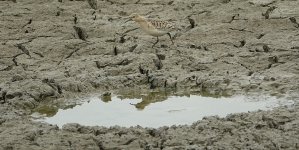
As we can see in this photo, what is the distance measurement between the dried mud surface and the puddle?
0.17 m

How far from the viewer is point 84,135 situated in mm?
4395

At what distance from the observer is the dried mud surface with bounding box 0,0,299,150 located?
14.2 ft

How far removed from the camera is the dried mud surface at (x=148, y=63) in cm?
434

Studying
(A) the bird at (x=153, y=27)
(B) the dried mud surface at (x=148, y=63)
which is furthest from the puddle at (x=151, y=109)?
(A) the bird at (x=153, y=27)

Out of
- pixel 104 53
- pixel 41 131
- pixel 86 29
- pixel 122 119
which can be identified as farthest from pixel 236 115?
pixel 86 29

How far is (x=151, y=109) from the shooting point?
205 inches

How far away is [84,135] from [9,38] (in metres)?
2.92

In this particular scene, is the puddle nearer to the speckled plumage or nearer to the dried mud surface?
the dried mud surface

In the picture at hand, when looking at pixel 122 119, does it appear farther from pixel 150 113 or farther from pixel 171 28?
pixel 171 28

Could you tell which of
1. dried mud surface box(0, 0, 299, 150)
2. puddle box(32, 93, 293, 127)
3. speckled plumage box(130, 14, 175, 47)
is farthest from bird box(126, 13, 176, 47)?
puddle box(32, 93, 293, 127)

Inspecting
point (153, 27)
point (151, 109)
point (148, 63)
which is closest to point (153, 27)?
point (153, 27)

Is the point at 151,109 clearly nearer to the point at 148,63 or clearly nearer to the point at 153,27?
the point at 148,63

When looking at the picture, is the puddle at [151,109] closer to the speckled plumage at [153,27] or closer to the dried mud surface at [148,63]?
the dried mud surface at [148,63]

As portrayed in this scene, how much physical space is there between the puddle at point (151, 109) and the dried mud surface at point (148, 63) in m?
0.17
